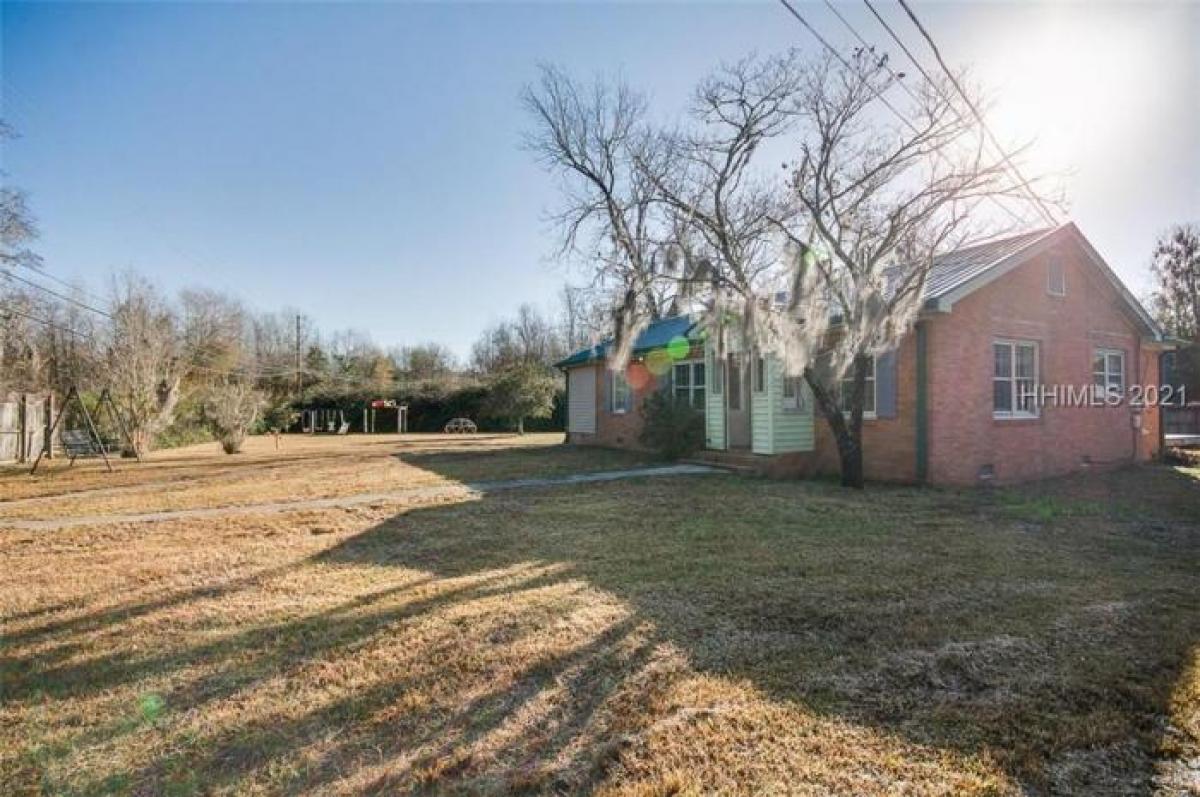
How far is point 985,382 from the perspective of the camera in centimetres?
1134

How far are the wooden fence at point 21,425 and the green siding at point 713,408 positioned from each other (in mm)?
17014

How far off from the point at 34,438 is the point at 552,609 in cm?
2115

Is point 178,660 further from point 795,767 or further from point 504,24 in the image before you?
point 504,24

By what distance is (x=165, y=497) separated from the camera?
955cm

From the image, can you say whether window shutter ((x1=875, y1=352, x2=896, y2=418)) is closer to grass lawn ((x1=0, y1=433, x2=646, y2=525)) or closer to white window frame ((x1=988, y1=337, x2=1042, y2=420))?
white window frame ((x1=988, y1=337, x2=1042, y2=420))

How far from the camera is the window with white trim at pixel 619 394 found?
17672 millimetres

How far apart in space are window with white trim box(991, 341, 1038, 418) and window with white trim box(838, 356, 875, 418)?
2.11 m

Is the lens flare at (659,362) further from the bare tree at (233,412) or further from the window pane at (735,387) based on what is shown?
the bare tree at (233,412)

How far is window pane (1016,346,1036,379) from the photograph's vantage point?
1217 centimetres

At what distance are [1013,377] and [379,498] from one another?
1167 centimetres

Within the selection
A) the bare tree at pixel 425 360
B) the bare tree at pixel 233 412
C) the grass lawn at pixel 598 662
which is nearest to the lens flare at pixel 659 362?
the grass lawn at pixel 598 662

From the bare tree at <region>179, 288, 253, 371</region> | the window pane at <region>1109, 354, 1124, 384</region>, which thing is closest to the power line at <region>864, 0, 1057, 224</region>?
the window pane at <region>1109, 354, 1124, 384</region>

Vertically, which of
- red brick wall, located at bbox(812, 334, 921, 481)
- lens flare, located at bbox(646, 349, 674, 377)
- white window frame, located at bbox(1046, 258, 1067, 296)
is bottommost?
red brick wall, located at bbox(812, 334, 921, 481)

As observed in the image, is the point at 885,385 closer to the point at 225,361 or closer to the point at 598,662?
the point at 598,662
